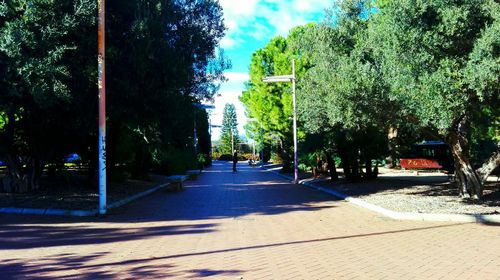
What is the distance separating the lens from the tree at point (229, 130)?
108338 millimetres

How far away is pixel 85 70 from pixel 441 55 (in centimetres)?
872

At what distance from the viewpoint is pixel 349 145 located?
20219mm

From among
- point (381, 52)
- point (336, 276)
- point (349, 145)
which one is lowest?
point (336, 276)

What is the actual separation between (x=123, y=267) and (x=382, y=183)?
15269 mm

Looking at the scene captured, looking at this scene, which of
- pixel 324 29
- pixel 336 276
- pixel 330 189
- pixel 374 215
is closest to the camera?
pixel 336 276

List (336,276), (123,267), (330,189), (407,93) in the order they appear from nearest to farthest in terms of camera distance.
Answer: (336,276) → (123,267) → (407,93) → (330,189)

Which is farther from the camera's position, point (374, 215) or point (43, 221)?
point (374, 215)

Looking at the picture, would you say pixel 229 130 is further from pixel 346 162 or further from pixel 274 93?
pixel 346 162

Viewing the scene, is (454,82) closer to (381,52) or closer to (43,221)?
(381,52)

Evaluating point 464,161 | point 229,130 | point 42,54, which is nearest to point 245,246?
point 42,54

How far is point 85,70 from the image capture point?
41.2ft

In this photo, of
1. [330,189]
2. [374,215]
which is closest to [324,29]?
[374,215]

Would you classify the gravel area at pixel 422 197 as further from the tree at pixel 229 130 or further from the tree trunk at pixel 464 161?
the tree at pixel 229 130

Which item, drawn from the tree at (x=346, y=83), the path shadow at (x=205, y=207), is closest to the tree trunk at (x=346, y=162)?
the tree at (x=346, y=83)
